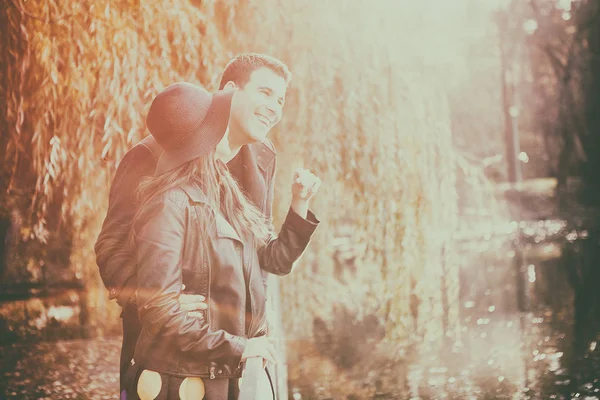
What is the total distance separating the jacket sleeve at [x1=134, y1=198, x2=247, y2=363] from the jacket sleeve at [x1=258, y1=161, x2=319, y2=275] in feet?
1.01

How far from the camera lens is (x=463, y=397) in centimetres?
374

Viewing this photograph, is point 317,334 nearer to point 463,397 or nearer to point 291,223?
point 463,397

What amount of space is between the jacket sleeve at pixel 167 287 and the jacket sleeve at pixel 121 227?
80mm

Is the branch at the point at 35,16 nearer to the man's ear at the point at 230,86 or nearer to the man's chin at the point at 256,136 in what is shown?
the man's ear at the point at 230,86

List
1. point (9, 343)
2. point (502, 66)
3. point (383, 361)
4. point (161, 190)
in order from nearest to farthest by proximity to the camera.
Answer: point (161, 190), point (9, 343), point (383, 361), point (502, 66)

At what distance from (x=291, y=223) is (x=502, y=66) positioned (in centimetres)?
452

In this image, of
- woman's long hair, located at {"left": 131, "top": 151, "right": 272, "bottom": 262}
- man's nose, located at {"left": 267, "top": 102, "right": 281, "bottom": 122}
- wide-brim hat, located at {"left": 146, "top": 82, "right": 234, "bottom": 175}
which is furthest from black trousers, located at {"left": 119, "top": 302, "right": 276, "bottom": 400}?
man's nose, located at {"left": 267, "top": 102, "right": 281, "bottom": 122}

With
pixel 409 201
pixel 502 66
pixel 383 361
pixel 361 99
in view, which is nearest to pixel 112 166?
pixel 361 99

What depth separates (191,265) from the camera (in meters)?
2.26

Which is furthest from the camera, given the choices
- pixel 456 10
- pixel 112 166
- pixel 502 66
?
pixel 502 66

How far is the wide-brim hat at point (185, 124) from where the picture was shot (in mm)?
2311

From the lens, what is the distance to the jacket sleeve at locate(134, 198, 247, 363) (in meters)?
2.19

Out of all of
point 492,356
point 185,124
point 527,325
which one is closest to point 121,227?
point 185,124

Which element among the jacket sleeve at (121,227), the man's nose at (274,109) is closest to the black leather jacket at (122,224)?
the jacket sleeve at (121,227)
